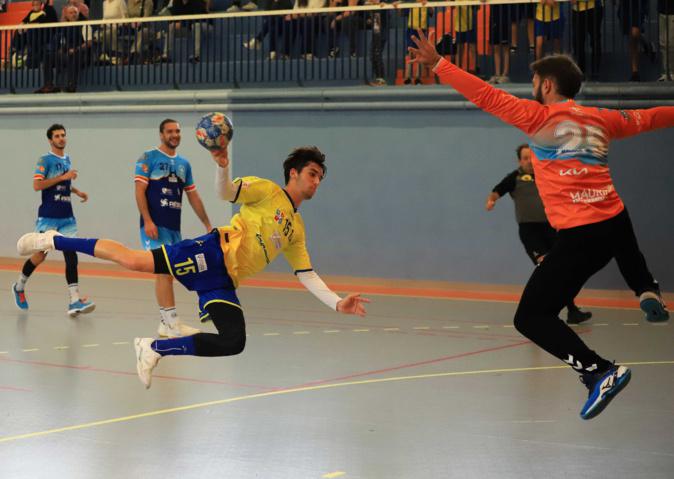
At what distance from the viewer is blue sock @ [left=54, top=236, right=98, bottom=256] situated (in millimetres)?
7152

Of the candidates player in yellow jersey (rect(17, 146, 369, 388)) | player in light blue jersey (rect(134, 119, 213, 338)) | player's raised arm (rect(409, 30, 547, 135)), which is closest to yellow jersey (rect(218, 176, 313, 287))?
player in yellow jersey (rect(17, 146, 369, 388))

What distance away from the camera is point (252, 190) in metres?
7.18

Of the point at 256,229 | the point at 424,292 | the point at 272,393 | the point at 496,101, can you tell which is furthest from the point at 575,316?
the point at 496,101

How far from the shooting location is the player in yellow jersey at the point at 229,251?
22.7 ft

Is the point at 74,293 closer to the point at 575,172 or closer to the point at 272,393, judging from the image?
the point at 272,393

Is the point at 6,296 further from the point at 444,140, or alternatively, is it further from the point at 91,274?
the point at 444,140

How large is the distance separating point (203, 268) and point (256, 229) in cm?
44

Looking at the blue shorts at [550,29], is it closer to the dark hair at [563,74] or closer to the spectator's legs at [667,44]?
the spectator's legs at [667,44]

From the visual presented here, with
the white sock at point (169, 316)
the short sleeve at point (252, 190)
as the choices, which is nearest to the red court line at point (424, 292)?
the white sock at point (169, 316)

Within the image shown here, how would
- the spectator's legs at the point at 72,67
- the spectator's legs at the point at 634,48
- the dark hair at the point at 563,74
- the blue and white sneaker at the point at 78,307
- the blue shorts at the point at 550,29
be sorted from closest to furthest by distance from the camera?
the dark hair at the point at 563,74, the blue and white sneaker at the point at 78,307, the spectator's legs at the point at 634,48, the blue shorts at the point at 550,29, the spectator's legs at the point at 72,67

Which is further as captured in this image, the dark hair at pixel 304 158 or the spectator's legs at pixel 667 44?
the spectator's legs at pixel 667 44

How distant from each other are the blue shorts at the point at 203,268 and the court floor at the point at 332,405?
0.80 metres

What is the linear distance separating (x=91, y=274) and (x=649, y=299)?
13.3m

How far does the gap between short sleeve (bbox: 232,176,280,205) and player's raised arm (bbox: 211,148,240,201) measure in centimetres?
5
